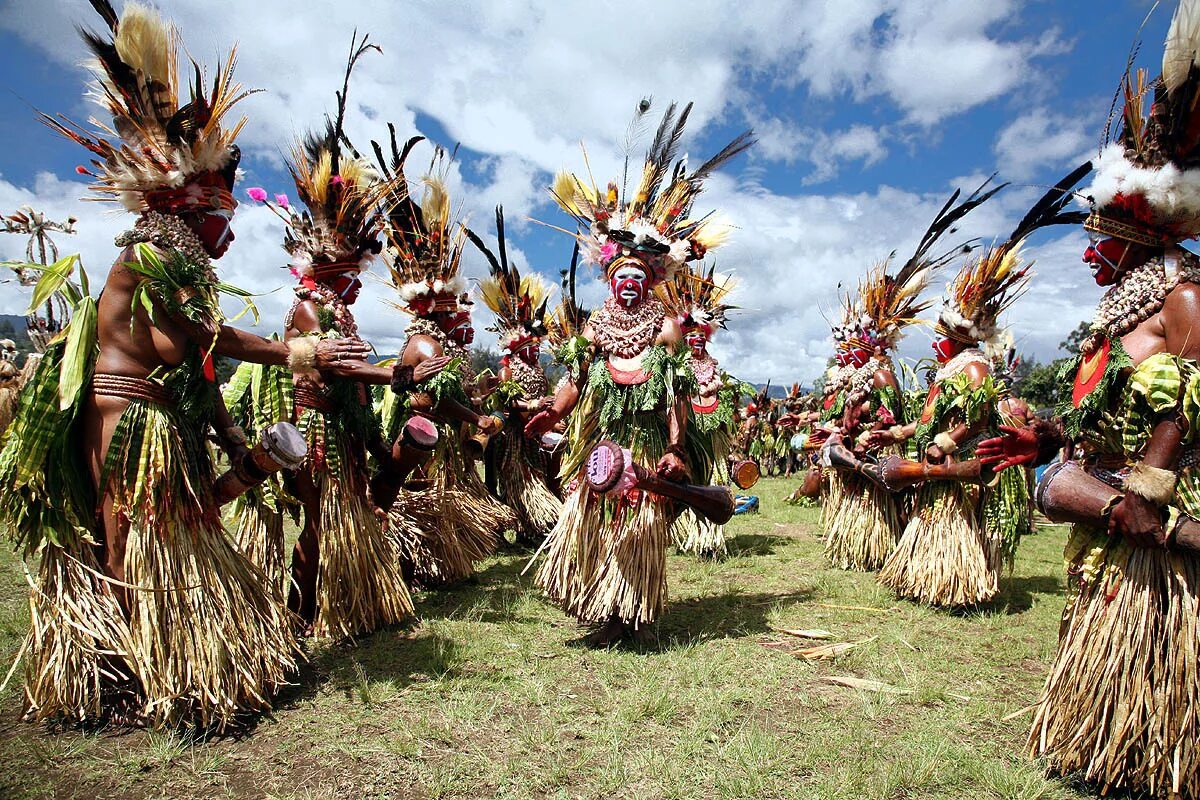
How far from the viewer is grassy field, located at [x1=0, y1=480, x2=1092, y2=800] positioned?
2641 mm

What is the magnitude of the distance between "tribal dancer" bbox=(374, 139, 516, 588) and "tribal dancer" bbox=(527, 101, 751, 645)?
127 cm

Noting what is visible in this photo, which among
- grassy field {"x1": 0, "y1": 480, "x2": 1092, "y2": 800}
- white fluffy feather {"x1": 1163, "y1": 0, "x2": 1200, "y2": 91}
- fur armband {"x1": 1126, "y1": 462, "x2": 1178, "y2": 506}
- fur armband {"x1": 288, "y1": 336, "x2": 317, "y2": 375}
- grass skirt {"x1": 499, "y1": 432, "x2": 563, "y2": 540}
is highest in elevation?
white fluffy feather {"x1": 1163, "y1": 0, "x2": 1200, "y2": 91}

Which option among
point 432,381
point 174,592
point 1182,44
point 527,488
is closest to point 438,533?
point 432,381

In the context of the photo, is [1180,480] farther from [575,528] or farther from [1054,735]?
[575,528]

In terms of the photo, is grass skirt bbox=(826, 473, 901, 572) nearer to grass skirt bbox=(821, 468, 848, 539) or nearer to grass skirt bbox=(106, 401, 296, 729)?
grass skirt bbox=(821, 468, 848, 539)

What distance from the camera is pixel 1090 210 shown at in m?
2.79

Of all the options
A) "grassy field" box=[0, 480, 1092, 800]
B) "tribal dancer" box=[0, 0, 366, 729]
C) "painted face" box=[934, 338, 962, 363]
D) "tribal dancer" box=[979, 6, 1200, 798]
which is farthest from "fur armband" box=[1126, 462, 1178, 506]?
"tribal dancer" box=[0, 0, 366, 729]

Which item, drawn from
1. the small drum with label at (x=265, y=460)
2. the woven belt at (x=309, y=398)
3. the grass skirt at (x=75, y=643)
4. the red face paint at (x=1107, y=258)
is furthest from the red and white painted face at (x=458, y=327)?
the red face paint at (x=1107, y=258)

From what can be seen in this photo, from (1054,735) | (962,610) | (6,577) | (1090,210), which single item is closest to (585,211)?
(1090,210)

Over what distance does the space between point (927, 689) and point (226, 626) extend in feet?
10.9

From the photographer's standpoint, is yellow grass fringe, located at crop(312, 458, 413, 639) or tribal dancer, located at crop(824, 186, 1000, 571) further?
tribal dancer, located at crop(824, 186, 1000, 571)

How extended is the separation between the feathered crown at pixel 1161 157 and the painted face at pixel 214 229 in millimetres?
3640

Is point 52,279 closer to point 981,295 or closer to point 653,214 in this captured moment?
point 653,214

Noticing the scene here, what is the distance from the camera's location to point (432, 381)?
5027 millimetres
